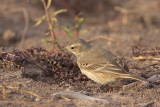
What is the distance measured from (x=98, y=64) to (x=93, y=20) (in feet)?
19.4

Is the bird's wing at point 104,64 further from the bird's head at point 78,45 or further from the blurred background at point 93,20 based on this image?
the blurred background at point 93,20

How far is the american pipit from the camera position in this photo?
14.3 feet

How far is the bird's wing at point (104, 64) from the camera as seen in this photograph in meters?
4.35

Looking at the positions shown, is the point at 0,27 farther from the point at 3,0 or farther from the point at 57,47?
the point at 57,47

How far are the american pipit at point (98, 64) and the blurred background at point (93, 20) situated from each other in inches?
102

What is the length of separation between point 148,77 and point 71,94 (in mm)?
1912

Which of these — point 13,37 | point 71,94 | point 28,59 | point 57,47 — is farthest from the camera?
point 13,37

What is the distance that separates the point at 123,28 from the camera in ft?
31.4

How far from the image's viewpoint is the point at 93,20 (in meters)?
10.3

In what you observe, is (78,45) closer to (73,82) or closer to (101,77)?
(73,82)

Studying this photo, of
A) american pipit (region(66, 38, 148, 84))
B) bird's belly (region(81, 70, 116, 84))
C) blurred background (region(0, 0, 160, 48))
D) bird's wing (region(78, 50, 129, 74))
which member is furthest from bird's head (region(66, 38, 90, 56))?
blurred background (region(0, 0, 160, 48))

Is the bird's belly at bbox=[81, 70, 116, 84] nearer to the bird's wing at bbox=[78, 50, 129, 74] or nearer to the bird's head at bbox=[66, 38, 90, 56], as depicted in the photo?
the bird's wing at bbox=[78, 50, 129, 74]

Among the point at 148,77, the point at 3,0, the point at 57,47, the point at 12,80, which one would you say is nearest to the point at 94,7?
the point at 3,0

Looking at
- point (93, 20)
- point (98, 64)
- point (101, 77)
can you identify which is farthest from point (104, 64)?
point (93, 20)
